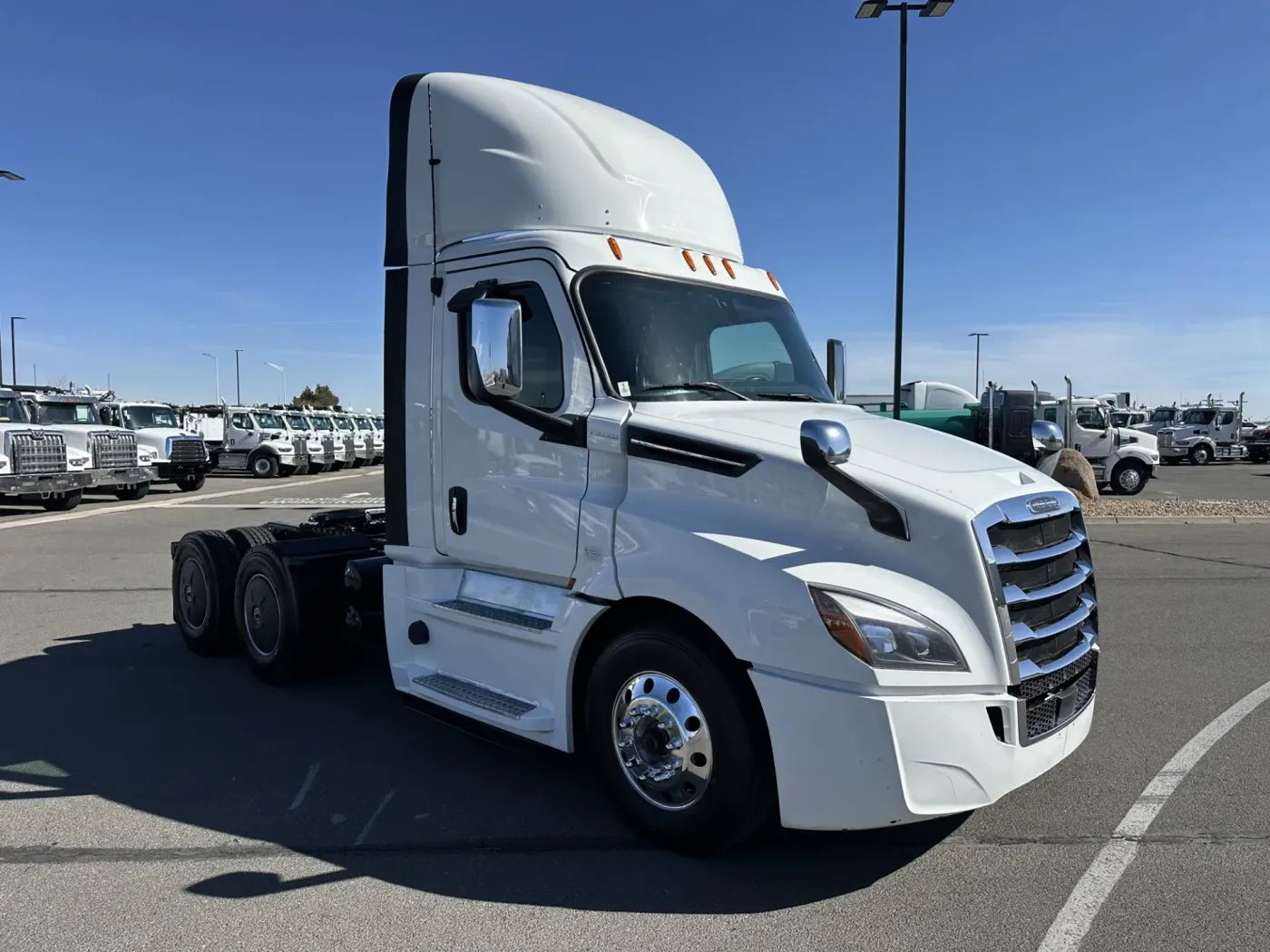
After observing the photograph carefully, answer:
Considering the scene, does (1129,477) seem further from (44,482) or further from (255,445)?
(255,445)

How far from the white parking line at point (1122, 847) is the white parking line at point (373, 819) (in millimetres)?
2575

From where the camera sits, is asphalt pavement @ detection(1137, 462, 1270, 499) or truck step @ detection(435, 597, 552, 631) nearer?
truck step @ detection(435, 597, 552, 631)

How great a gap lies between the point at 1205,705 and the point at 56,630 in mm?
8392

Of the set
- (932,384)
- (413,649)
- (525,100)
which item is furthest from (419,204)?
(932,384)

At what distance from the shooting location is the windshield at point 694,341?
400 centimetres

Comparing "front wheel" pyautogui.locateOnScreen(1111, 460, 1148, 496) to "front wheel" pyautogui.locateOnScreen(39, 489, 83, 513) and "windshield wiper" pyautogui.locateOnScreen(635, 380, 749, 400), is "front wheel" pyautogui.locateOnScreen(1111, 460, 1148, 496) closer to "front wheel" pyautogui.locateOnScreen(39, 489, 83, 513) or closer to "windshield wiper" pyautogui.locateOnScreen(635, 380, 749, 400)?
"windshield wiper" pyautogui.locateOnScreen(635, 380, 749, 400)

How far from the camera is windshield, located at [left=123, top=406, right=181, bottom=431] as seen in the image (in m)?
24.0

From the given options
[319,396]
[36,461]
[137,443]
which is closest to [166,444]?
[137,443]

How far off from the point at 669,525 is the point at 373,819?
186 cm

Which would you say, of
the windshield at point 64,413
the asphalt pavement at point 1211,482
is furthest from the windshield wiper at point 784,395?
the windshield at point 64,413

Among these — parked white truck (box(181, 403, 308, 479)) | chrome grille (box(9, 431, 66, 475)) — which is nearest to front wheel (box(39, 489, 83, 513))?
chrome grille (box(9, 431, 66, 475))

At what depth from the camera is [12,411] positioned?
1805 centimetres

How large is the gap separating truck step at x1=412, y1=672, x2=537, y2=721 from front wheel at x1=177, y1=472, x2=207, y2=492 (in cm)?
2154

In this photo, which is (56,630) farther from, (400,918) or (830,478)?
(830,478)
